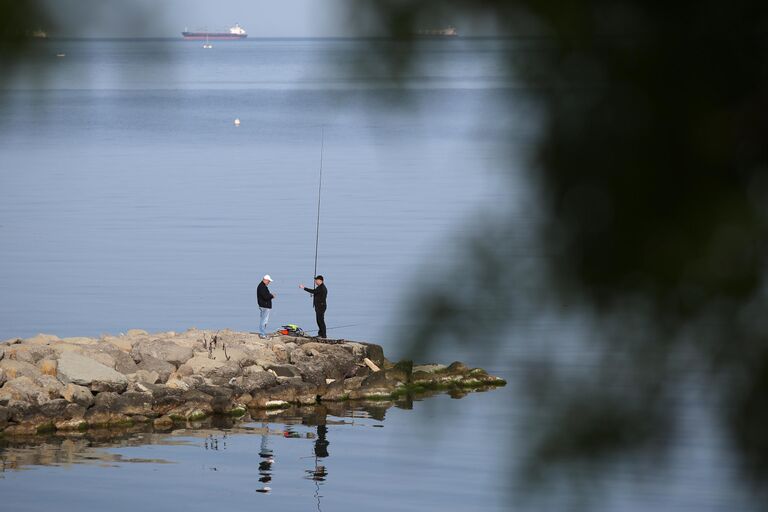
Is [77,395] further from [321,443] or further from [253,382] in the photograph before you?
[321,443]

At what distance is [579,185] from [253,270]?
48431mm

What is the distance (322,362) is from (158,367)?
413 cm

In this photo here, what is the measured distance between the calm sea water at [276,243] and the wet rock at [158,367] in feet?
5.98

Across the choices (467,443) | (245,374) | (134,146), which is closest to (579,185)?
(467,443)

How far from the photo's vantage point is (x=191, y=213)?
67062 millimetres

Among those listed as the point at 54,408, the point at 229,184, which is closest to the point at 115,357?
the point at 54,408

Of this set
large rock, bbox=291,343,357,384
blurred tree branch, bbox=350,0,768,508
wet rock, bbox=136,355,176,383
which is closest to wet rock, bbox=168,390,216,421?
wet rock, bbox=136,355,176,383

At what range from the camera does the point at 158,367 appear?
28.8 m

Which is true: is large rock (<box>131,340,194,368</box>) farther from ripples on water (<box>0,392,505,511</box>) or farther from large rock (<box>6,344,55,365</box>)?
large rock (<box>6,344,55,365</box>)

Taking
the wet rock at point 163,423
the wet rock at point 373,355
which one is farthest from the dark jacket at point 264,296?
the wet rock at point 163,423

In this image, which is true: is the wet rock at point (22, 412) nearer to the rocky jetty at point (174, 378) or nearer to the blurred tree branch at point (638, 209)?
the rocky jetty at point (174, 378)

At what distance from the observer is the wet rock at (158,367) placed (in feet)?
94.3

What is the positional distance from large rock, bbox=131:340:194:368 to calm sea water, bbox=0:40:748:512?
2418 millimetres

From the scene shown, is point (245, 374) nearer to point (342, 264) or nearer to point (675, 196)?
point (342, 264)
